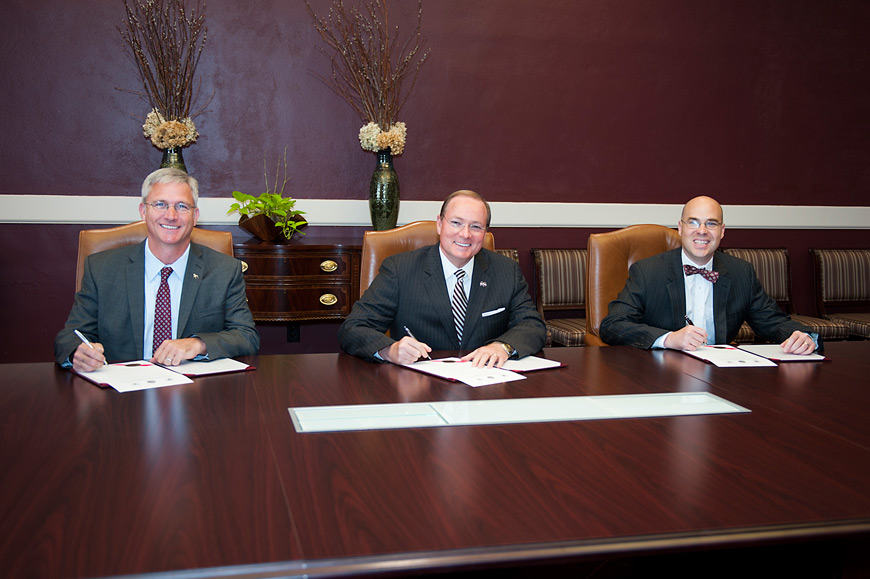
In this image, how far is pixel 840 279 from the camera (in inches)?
203

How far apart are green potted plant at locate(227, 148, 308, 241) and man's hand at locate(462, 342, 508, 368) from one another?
82.0 inches

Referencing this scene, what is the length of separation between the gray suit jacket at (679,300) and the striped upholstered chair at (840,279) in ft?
8.35

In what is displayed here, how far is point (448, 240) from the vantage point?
266 centimetres

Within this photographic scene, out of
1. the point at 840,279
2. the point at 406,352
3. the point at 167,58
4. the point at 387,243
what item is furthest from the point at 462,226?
the point at 840,279

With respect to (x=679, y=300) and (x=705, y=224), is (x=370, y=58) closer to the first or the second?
(x=705, y=224)

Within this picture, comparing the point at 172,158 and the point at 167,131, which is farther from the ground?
the point at 167,131

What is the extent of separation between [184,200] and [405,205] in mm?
2213

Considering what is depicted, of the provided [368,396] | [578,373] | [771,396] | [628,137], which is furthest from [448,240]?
[628,137]

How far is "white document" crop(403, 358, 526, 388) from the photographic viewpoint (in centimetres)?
195

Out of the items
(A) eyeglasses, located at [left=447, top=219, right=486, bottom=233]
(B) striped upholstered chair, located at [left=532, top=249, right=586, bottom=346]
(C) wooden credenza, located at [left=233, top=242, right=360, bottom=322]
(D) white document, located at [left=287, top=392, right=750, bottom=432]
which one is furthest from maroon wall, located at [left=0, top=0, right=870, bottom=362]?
(D) white document, located at [left=287, top=392, right=750, bottom=432]

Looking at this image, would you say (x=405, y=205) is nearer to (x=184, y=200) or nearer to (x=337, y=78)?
(x=337, y=78)

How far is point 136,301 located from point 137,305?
14 millimetres

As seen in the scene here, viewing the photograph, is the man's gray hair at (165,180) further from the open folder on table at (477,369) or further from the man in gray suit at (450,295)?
the open folder on table at (477,369)

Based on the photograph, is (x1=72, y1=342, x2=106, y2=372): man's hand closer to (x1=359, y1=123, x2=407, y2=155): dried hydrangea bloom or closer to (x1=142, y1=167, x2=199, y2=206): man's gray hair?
(x1=142, y1=167, x2=199, y2=206): man's gray hair
